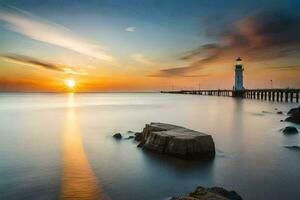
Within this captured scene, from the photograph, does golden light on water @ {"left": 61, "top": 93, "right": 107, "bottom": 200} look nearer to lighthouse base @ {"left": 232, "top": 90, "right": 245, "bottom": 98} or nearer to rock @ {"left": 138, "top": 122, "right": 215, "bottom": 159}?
rock @ {"left": 138, "top": 122, "right": 215, "bottom": 159}

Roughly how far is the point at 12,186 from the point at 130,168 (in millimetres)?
4824

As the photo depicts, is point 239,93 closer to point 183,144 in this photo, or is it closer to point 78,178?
point 183,144

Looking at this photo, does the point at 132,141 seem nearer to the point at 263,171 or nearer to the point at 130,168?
the point at 130,168

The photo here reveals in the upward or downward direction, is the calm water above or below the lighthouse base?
below

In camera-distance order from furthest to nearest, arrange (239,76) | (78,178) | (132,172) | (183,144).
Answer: (239,76), (183,144), (132,172), (78,178)

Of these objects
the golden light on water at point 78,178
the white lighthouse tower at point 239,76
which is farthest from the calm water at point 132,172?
the white lighthouse tower at point 239,76

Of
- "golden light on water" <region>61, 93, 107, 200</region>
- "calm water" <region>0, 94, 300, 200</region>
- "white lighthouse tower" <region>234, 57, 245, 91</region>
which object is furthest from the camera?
"white lighthouse tower" <region>234, 57, 245, 91</region>

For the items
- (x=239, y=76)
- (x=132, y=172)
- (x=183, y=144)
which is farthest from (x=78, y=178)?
(x=239, y=76)

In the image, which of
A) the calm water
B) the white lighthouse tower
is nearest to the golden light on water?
the calm water

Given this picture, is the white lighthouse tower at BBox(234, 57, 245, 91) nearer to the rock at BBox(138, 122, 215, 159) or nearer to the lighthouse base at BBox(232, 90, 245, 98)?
the lighthouse base at BBox(232, 90, 245, 98)

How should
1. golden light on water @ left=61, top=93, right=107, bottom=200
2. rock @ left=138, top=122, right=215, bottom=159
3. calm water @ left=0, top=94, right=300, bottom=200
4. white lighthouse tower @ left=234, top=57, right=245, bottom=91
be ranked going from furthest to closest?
white lighthouse tower @ left=234, top=57, right=245, bottom=91, rock @ left=138, top=122, right=215, bottom=159, calm water @ left=0, top=94, right=300, bottom=200, golden light on water @ left=61, top=93, right=107, bottom=200

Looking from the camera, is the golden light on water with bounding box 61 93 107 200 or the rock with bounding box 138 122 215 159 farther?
the rock with bounding box 138 122 215 159

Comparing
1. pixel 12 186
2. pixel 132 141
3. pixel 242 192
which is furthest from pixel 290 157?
pixel 12 186

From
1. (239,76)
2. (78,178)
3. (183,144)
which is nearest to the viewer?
(78,178)
